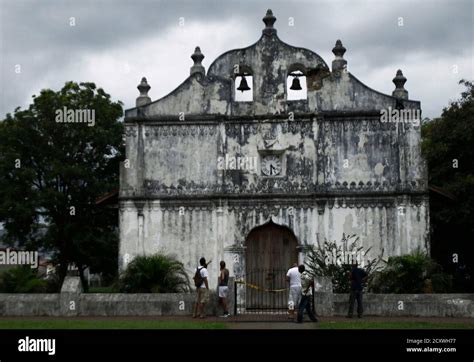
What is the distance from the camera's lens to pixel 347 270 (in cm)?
2414

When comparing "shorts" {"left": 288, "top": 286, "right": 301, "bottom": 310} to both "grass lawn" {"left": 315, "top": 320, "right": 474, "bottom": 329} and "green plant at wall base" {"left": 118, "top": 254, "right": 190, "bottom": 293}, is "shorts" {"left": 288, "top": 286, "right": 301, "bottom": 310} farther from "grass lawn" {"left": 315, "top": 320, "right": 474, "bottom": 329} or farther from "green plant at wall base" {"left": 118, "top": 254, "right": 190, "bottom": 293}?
"green plant at wall base" {"left": 118, "top": 254, "right": 190, "bottom": 293}

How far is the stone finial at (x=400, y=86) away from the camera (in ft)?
88.3

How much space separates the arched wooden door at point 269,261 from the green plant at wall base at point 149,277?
297 cm

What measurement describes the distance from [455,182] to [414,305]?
8014 mm

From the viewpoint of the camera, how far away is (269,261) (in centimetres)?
2638

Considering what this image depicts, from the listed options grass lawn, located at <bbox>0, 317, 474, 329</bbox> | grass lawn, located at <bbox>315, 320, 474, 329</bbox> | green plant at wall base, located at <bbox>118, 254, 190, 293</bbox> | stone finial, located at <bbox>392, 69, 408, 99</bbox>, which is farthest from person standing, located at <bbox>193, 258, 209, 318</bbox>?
stone finial, located at <bbox>392, 69, 408, 99</bbox>

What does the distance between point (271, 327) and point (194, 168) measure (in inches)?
387

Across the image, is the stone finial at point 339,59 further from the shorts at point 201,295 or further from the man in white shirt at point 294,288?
the shorts at point 201,295

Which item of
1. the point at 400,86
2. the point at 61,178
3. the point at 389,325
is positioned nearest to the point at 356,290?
the point at 389,325

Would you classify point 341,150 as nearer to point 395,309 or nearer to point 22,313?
point 395,309

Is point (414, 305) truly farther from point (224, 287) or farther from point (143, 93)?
point (143, 93)

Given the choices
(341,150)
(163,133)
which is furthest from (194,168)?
(341,150)

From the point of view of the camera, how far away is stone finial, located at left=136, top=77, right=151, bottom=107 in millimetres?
27766

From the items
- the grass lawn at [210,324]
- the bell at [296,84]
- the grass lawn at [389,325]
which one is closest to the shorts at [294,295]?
the grass lawn at [210,324]
